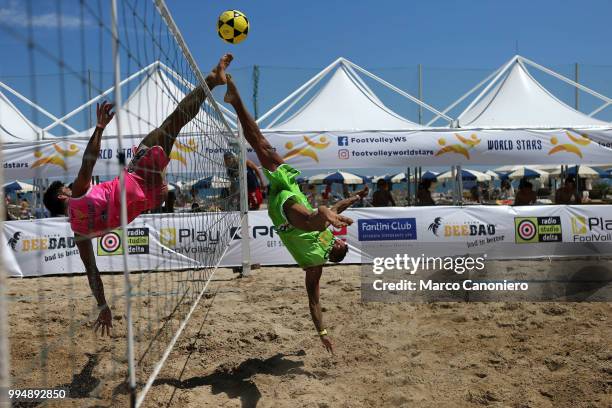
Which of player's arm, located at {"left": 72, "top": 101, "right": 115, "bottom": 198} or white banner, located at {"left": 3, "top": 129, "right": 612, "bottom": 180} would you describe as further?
white banner, located at {"left": 3, "top": 129, "right": 612, "bottom": 180}

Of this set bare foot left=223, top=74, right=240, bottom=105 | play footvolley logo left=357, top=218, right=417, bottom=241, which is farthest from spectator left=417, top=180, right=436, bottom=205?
bare foot left=223, top=74, right=240, bottom=105

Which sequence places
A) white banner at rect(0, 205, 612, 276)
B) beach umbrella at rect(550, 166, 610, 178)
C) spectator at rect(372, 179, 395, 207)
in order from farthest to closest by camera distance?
1. beach umbrella at rect(550, 166, 610, 178)
2. spectator at rect(372, 179, 395, 207)
3. white banner at rect(0, 205, 612, 276)

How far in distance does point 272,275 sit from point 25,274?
3791mm

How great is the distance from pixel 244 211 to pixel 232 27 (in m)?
2.89

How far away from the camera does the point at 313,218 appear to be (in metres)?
3.01

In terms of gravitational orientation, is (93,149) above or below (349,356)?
above

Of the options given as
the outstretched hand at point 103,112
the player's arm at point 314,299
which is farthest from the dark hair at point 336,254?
the outstretched hand at point 103,112

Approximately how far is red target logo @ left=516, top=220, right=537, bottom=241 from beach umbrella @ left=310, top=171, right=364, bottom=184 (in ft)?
64.5

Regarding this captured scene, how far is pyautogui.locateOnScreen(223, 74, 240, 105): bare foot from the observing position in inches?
157

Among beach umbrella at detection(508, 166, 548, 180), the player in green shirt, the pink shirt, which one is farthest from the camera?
beach umbrella at detection(508, 166, 548, 180)

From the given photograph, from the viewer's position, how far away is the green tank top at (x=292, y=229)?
3775 millimetres

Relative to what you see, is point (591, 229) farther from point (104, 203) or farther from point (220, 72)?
point (104, 203)

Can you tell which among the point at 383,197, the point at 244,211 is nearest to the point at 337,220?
the point at 244,211

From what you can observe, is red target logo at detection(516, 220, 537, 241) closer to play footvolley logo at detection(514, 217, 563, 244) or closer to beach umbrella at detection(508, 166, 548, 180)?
play footvolley logo at detection(514, 217, 563, 244)
